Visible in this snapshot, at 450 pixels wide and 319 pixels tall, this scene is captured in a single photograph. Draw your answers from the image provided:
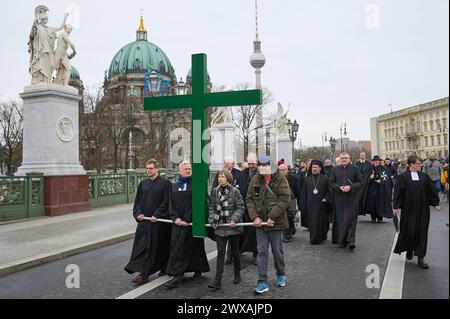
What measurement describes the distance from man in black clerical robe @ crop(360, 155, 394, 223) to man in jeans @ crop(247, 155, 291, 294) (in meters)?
7.00

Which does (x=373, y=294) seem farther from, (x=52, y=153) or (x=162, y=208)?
(x=52, y=153)

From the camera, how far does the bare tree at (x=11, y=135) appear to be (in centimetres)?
3744

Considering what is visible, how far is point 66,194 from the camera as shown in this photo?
13.8m

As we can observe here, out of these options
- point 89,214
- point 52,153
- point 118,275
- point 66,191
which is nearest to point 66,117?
point 52,153

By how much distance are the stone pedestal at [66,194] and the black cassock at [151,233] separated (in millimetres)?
7982

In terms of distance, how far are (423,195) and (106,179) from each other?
42.1 ft

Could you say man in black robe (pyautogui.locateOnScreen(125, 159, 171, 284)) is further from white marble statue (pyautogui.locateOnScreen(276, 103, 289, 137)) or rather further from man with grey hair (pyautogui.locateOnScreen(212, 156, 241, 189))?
white marble statue (pyautogui.locateOnScreen(276, 103, 289, 137))

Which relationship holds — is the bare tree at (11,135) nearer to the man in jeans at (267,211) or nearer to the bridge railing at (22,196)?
the bridge railing at (22,196)

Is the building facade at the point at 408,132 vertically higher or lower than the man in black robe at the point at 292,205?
higher

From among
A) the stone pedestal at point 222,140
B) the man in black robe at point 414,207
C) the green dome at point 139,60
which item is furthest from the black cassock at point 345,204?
the green dome at point 139,60

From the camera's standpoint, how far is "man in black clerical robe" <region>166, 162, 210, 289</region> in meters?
5.97

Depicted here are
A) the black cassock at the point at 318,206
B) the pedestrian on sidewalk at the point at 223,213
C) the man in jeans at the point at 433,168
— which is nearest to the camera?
the pedestrian on sidewalk at the point at 223,213

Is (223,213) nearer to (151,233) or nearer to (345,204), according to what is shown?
(151,233)

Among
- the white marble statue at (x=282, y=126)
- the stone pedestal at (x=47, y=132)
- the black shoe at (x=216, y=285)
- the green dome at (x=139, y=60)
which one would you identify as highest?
the green dome at (x=139, y=60)
